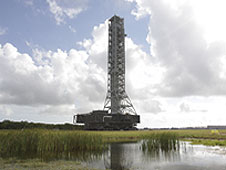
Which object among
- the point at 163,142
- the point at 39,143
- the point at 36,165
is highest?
the point at 39,143

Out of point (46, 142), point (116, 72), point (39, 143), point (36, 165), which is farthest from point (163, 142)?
point (116, 72)

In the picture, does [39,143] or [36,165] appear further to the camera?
[39,143]

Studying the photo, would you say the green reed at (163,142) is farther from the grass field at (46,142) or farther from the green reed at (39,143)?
the green reed at (39,143)

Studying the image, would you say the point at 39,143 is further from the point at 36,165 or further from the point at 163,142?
the point at 163,142

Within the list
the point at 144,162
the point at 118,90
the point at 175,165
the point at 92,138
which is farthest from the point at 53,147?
the point at 118,90

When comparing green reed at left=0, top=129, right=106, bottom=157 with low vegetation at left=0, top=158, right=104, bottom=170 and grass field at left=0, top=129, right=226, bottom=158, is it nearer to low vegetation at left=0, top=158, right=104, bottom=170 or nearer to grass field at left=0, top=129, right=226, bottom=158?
grass field at left=0, top=129, right=226, bottom=158

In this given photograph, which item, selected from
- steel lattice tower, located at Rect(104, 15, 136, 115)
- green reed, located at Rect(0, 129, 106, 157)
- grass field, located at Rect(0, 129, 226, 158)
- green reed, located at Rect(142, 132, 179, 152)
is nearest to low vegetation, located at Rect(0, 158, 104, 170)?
grass field, located at Rect(0, 129, 226, 158)

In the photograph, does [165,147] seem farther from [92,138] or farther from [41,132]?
[41,132]

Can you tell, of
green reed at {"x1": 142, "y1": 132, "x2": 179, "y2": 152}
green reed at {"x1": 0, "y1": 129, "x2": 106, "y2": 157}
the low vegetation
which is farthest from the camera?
green reed at {"x1": 142, "y1": 132, "x2": 179, "y2": 152}

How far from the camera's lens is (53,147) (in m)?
15.3

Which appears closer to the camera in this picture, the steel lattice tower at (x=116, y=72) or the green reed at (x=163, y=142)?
the green reed at (x=163, y=142)

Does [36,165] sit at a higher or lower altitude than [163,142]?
lower

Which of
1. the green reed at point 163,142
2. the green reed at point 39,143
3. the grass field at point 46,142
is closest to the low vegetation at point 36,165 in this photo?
the grass field at point 46,142

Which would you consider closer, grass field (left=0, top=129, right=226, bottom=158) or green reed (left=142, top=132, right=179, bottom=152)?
grass field (left=0, top=129, right=226, bottom=158)
